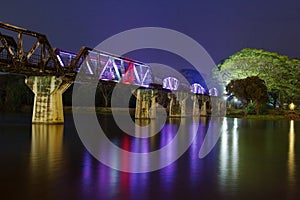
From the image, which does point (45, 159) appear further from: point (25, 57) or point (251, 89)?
point (251, 89)

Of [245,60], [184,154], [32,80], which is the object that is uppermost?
[245,60]

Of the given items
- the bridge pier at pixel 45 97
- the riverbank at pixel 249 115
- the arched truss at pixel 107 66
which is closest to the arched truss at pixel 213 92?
the riverbank at pixel 249 115

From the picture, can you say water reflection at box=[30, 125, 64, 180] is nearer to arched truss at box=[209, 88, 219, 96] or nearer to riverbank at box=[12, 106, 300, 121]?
riverbank at box=[12, 106, 300, 121]

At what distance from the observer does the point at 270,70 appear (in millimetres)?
102750

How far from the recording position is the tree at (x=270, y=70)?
334ft

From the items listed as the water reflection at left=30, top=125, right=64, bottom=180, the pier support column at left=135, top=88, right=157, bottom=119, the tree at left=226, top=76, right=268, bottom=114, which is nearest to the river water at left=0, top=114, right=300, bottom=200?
the water reflection at left=30, top=125, right=64, bottom=180

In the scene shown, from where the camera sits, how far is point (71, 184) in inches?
519

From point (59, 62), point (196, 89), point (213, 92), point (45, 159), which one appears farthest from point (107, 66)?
point (213, 92)

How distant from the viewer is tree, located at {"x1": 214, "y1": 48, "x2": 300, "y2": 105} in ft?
334

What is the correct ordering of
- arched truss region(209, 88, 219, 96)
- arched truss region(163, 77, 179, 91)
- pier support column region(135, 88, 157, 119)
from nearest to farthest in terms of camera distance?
1. pier support column region(135, 88, 157, 119)
2. arched truss region(163, 77, 179, 91)
3. arched truss region(209, 88, 219, 96)

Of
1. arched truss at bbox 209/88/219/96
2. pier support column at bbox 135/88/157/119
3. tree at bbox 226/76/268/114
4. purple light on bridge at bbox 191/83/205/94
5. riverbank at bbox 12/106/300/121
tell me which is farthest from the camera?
arched truss at bbox 209/88/219/96

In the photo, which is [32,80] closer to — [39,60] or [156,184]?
[39,60]

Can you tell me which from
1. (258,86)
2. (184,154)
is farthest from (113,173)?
(258,86)

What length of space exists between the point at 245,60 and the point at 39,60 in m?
69.4
